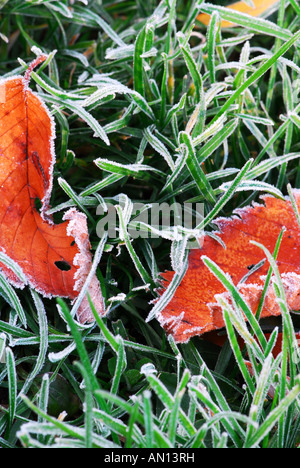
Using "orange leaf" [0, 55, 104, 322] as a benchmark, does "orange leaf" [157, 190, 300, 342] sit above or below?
below

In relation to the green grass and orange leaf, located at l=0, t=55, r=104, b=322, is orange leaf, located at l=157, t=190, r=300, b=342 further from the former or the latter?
orange leaf, located at l=0, t=55, r=104, b=322

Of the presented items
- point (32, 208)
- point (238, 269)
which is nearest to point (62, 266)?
point (32, 208)

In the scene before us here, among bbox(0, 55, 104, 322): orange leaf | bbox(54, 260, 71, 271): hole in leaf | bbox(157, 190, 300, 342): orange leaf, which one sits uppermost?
bbox(0, 55, 104, 322): orange leaf

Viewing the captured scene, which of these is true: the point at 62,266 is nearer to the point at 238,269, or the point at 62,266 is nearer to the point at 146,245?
the point at 146,245

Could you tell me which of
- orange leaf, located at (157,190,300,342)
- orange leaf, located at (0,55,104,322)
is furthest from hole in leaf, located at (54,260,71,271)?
orange leaf, located at (157,190,300,342)

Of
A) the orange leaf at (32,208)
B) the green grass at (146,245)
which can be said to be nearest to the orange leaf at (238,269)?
the green grass at (146,245)

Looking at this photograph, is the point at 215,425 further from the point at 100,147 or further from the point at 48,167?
the point at 100,147
